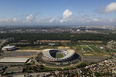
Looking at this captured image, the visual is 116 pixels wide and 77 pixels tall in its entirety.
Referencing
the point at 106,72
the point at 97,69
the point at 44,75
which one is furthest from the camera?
the point at 97,69

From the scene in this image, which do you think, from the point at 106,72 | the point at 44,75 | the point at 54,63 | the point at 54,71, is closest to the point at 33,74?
the point at 44,75

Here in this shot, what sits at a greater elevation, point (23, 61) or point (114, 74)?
point (23, 61)

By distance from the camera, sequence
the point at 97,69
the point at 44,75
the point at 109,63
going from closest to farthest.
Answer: the point at 44,75, the point at 97,69, the point at 109,63

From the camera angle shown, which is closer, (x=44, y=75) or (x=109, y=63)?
(x=44, y=75)

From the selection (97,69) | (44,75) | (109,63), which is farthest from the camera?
(109,63)

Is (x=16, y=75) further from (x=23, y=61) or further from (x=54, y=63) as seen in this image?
(x=54, y=63)

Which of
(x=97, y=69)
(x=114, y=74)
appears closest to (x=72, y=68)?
→ (x=97, y=69)

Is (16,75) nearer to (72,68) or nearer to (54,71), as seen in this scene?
(54,71)

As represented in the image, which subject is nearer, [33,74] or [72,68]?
[33,74]

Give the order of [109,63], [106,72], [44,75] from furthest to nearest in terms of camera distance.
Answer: [109,63] < [106,72] < [44,75]
